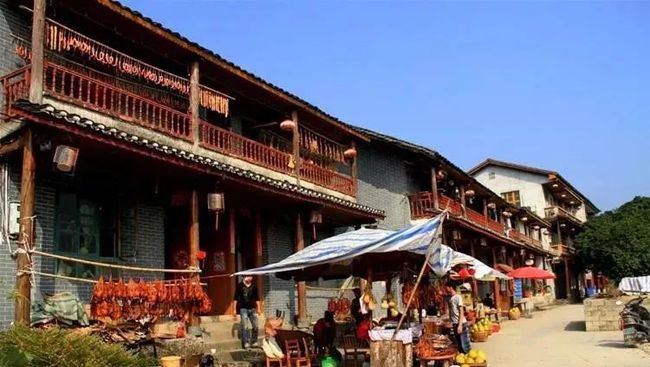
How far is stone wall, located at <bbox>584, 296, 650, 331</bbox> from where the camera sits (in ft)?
58.5

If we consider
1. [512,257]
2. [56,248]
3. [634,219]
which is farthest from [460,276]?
[634,219]

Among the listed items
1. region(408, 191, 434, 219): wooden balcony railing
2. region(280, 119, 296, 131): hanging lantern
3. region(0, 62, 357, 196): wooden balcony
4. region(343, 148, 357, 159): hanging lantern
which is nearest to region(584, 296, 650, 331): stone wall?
region(408, 191, 434, 219): wooden balcony railing

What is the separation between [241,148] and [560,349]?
8299 millimetres

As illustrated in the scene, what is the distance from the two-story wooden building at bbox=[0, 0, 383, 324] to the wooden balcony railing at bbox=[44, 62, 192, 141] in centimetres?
4

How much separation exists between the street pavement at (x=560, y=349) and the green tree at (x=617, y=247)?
2115cm

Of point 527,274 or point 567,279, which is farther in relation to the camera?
point 567,279

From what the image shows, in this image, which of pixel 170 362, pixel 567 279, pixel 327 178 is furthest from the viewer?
pixel 567 279

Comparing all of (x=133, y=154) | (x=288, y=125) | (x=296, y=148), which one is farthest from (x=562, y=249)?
(x=133, y=154)

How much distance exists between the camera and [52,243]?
927 centimetres

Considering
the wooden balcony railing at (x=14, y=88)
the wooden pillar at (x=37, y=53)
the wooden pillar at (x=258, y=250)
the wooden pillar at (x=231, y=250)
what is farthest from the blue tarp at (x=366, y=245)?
the wooden pillar at (x=258, y=250)

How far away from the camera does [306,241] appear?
16266 millimetres

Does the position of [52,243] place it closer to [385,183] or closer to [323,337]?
[323,337]

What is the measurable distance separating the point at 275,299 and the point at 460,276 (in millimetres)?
4400

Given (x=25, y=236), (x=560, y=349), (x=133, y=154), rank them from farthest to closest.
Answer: (x=560, y=349), (x=133, y=154), (x=25, y=236)
